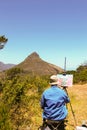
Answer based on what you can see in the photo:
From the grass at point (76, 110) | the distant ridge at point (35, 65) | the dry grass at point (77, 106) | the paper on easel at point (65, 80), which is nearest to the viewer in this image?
the paper on easel at point (65, 80)

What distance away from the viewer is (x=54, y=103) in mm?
8008

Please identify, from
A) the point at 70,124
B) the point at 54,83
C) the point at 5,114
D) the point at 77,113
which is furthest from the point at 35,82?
the point at 77,113

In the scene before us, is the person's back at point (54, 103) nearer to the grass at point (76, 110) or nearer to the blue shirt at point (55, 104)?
the blue shirt at point (55, 104)

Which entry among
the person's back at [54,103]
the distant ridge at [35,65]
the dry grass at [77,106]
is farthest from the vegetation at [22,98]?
the distant ridge at [35,65]

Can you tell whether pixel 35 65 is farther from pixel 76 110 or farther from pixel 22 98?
pixel 22 98

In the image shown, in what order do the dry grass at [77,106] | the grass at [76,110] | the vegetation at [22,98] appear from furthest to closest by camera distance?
the dry grass at [77,106] < the grass at [76,110] < the vegetation at [22,98]

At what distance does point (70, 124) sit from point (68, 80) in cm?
380

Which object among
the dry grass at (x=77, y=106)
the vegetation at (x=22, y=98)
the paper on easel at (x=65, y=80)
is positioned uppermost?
the paper on easel at (x=65, y=80)

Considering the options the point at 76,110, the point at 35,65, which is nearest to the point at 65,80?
the point at 76,110

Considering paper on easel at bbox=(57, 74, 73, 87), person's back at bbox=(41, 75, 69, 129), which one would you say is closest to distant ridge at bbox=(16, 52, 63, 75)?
paper on easel at bbox=(57, 74, 73, 87)

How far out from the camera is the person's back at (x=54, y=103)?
316 inches

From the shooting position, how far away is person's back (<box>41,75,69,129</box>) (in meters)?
8.02

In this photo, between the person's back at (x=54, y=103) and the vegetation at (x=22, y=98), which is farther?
the vegetation at (x=22, y=98)

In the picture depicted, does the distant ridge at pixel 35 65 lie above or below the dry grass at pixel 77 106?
above
